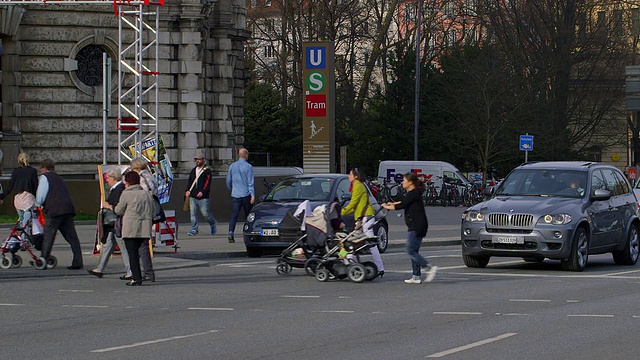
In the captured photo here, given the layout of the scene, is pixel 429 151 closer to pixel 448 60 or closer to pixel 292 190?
pixel 448 60

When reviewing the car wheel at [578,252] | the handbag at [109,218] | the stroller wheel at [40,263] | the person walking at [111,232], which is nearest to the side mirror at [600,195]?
the car wheel at [578,252]

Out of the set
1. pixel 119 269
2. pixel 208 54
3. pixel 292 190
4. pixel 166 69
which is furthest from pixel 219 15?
pixel 119 269

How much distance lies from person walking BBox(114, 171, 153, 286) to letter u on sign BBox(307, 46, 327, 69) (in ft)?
52.3

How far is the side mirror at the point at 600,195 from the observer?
19.7 meters

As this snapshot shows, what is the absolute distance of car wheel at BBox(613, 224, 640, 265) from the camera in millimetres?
21250

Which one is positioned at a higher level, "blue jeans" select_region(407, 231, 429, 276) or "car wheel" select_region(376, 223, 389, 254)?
"blue jeans" select_region(407, 231, 429, 276)

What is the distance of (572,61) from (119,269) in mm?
35196

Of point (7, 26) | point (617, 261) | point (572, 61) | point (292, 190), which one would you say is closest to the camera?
point (617, 261)


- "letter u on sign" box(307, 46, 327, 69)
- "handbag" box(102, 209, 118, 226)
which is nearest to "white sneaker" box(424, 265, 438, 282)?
"handbag" box(102, 209, 118, 226)

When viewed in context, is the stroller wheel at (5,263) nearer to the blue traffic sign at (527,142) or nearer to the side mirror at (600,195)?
the side mirror at (600,195)

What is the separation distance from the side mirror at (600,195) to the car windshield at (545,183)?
0.78 ft

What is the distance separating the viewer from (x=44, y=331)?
12.5m

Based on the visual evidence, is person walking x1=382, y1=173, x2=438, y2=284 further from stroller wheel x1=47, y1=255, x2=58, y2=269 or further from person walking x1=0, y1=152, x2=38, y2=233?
person walking x1=0, y1=152, x2=38, y2=233

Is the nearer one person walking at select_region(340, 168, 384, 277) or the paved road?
the paved road
